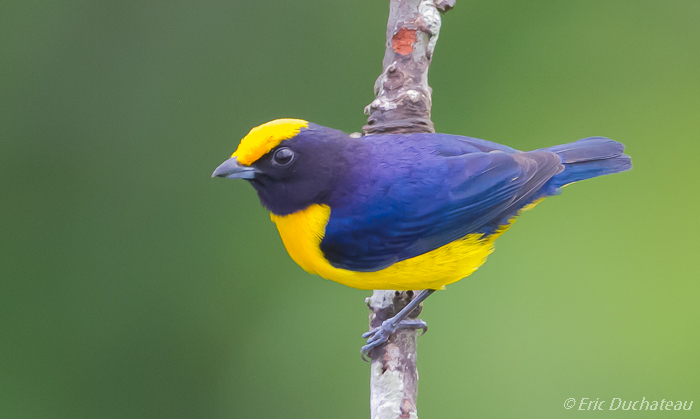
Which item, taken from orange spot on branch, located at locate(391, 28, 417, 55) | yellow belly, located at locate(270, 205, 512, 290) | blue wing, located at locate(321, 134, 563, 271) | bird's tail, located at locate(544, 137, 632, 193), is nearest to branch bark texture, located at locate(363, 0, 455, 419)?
orange spot on branch, located at locate(391, 28, 417, 55)

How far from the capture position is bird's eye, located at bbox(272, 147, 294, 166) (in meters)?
2.04

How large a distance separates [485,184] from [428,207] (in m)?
0.26

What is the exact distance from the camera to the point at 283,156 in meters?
2.04

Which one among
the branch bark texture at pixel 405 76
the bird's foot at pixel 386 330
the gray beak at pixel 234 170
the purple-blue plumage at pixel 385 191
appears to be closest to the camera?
the gray beak at pixel 234 170

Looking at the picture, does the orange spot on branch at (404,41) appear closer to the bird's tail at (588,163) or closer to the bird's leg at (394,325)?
the bird's tail at (588,163)

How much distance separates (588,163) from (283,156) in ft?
4.22

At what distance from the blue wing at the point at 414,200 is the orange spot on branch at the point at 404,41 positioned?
0.70 metres

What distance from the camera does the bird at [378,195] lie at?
2066 millimetres

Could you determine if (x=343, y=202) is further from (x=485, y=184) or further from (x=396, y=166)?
(x=485, y=184)

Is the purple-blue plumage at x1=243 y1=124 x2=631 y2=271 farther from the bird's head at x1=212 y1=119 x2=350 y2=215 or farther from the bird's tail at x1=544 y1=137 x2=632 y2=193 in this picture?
the bird's tail at x1=544 y1=137 x2=632 y2=193

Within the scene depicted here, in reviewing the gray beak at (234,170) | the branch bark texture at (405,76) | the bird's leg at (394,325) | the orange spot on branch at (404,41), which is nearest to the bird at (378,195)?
the gray beak at (234,170)

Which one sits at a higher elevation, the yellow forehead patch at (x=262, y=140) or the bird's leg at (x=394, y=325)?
the yellow forehead patch at (x=262, y=140)

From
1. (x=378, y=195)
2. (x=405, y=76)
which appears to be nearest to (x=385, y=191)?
(x=378, y=195)

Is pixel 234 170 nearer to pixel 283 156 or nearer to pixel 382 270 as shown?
pixel 283 156
